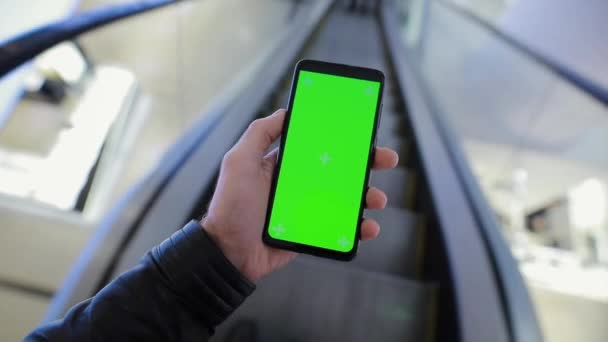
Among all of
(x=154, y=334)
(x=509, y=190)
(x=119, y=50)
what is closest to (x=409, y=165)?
(x=154, y=334)

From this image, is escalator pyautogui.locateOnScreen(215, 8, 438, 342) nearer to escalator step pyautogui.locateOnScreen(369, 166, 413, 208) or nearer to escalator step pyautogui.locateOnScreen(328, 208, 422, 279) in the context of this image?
escalator step pyautogui.locateOnScreen(328, 208, 422, 279)

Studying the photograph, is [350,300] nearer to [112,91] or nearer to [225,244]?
[225,244]

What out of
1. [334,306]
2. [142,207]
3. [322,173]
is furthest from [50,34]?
[334,306]

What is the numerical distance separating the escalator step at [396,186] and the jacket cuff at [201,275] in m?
0.83

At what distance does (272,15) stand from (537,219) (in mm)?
3596

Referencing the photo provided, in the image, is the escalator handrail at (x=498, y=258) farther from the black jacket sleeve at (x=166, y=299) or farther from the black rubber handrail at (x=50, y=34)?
the black rubber handrail at (x=50, y=34)

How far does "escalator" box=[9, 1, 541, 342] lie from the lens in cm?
66

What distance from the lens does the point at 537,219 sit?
161 inches

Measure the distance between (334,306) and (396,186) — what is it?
0.63m

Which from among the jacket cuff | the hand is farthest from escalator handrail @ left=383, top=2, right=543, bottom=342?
the jacket cuff

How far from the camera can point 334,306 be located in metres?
0.76

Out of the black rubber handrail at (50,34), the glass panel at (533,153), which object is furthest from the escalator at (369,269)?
the glass panel at (533,153)

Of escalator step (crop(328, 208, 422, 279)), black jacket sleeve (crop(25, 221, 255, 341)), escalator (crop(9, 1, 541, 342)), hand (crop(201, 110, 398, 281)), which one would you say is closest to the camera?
black jacket sleeve (crop(25, 221, 255, 341))

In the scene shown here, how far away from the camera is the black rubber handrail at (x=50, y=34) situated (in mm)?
591
